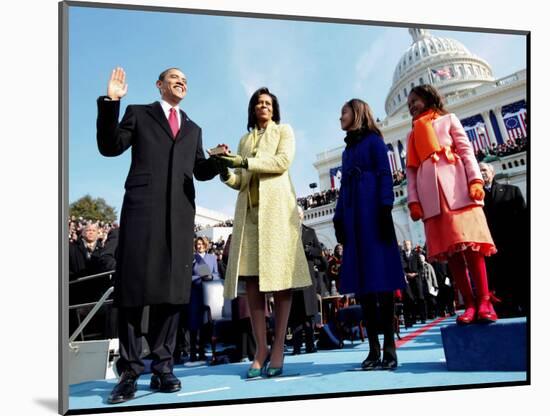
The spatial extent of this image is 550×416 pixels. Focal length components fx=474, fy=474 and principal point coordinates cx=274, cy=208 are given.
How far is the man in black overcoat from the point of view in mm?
2719

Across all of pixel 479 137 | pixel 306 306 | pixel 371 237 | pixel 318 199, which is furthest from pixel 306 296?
pixel 479 137

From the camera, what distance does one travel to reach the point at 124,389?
8.71 feet

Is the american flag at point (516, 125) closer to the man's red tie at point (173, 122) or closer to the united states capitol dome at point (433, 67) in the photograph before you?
the united states capitol dome at point (433, 67)

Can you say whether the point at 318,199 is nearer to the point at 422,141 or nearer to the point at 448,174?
the point at 422,141

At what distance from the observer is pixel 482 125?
5926 mm

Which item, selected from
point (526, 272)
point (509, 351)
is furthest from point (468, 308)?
point (526, 272)

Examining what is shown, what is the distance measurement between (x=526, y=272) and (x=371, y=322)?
144 cm

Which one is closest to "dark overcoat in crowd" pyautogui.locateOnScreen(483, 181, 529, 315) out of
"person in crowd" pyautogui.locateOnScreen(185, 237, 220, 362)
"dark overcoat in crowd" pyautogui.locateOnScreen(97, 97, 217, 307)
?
"dark overcoat in crowd" pyautogui.locateOnScreen(97, 97, 217, 307)

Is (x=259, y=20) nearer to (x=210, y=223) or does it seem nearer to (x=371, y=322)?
(x=210, y=223)

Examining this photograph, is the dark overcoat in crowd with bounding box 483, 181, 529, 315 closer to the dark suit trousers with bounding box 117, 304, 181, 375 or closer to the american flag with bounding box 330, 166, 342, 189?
the american flag with bounding box 330, 166, 342, 189

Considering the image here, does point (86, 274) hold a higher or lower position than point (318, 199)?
lower

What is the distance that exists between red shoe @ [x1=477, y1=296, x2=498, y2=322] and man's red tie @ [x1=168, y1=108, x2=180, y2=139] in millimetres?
2273

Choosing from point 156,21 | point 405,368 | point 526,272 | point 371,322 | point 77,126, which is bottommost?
point 405,368

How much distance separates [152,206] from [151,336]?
0.77 m
